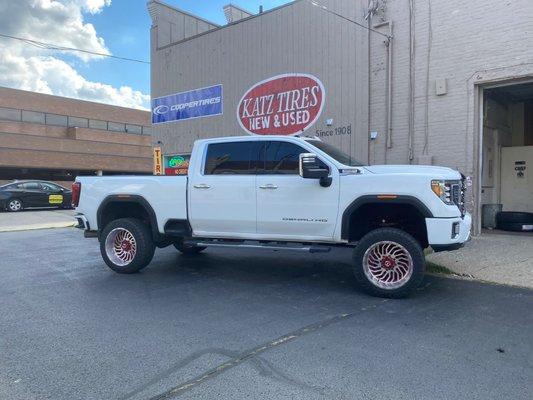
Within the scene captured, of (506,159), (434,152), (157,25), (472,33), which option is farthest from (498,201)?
(157,25)

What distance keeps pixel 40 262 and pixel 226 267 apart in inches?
144

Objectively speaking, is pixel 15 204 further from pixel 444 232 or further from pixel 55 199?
pixel 444 232

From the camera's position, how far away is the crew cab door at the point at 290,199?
6.25m

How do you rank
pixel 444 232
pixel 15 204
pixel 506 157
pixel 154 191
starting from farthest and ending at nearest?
pixel 15 204 → pixel 506 157 → pixel 154 191 → pixel 444 232

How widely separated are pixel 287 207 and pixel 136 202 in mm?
2604

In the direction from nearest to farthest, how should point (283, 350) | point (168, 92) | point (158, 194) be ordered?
1. point (283, 350)
2. point (158, 194)
3. point (168, 92)

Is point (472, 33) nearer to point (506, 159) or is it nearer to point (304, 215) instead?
point (506, 159)

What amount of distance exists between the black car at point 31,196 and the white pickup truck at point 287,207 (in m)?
16.7

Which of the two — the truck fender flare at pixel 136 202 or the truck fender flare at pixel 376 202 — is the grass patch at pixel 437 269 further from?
the truck fender flare at pixel 136 202

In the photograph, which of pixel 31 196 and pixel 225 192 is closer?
pixel 225 192

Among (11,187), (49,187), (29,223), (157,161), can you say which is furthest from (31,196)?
(157,161)

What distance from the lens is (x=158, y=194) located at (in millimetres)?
7230

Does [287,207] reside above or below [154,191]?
below

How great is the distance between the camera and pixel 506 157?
13.2 metres
